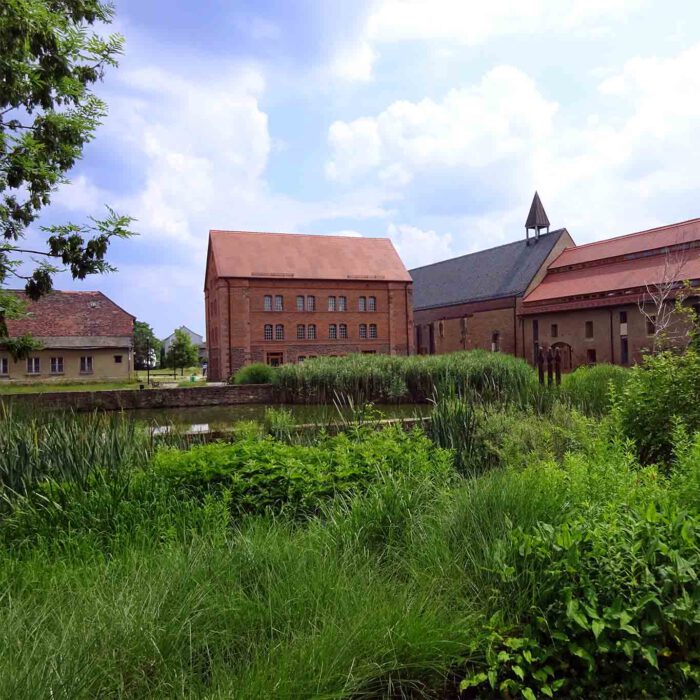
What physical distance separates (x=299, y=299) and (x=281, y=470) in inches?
1742

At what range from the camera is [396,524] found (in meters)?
4.46

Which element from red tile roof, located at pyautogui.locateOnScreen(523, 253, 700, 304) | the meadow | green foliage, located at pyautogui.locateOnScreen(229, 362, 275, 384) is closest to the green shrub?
the meadow

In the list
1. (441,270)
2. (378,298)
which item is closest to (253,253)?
(378,298)

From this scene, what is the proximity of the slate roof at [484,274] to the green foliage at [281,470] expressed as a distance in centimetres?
4444

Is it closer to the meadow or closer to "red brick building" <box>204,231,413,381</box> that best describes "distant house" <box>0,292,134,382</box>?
"red brick building" <box>204,231,413,381</box>

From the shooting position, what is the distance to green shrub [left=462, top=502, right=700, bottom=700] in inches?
111

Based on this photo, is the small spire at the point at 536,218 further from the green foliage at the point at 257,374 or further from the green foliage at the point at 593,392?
the green foliage at the point at 593,392

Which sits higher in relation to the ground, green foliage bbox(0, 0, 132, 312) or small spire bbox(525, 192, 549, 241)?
small spire bbox(525, 192, 549, 241)

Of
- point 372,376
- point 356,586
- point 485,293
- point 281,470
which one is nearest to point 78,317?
point 372,376

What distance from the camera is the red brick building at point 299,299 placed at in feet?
155

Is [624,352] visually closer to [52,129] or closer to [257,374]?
[257,374]

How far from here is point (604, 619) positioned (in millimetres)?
2852

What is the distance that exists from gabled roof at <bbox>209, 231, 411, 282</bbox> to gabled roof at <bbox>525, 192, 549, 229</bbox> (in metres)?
12.3

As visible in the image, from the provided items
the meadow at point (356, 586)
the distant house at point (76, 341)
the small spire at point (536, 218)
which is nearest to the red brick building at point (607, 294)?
the small spire at point (536, 218)
